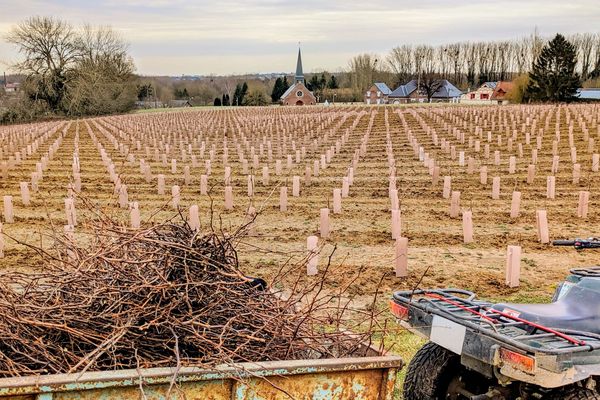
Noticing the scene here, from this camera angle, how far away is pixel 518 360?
12.4ft

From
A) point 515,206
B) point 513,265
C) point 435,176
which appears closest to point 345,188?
point 435,176

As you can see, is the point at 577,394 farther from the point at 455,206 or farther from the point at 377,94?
the point at 377,94

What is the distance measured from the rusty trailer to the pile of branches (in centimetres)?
10

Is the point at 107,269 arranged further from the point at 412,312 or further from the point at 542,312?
the point at 542,312

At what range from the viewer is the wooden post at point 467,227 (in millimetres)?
11461

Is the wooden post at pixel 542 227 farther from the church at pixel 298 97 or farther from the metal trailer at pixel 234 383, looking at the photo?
the church at pixel 298 97

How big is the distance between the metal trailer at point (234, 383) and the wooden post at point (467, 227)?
26.8 feet

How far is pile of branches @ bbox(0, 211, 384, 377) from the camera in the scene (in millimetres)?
3455

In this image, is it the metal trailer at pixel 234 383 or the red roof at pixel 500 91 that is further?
the red roof at pixel 500 91

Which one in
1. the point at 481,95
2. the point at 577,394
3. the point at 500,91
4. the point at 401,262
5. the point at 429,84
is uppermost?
the point at 429,84

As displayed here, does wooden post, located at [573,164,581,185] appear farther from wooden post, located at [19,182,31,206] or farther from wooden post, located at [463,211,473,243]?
wooden post, located at [19,182,31,206]

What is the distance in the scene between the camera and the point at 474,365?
4.17m

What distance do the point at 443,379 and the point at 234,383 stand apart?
74.6 inches

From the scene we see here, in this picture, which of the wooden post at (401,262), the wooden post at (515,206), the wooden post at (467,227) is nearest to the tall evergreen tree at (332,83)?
the wooden post at (515,206)
